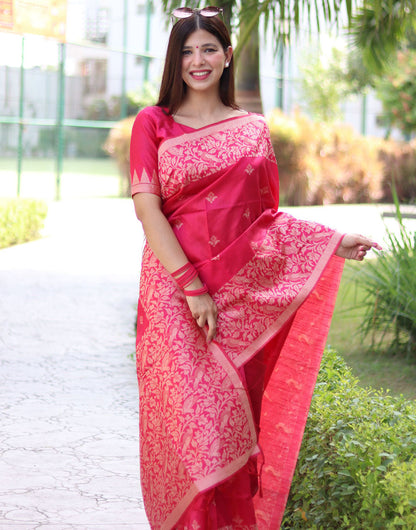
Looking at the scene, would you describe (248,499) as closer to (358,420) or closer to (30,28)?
(358,420)

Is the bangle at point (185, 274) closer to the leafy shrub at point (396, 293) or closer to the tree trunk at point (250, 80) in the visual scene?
the leafy shrub at point (396, 293)

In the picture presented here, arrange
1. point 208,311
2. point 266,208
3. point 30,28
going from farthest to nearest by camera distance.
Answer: point 30,28 < point 266,208 < point 208,311

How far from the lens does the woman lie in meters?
2.79

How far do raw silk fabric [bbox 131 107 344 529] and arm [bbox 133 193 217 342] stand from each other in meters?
0.04

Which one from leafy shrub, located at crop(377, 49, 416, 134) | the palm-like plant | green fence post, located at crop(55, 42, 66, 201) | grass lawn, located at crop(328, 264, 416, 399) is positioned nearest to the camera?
grass lawn, located at crop(328, 264, 416, 399)

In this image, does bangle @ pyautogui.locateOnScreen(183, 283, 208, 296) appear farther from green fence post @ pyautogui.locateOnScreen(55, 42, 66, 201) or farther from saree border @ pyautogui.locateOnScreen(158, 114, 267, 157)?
green fence post @ pyautogui.locateOnScreen(55, 42, 66, 201)

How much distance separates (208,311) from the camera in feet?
Result: 9.29

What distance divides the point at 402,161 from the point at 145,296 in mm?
21335

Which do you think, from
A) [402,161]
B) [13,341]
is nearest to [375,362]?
[13,341]

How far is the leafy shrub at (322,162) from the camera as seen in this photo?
19.6 meters

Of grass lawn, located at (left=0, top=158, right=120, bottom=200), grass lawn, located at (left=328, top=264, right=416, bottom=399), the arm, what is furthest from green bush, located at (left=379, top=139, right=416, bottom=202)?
the arm

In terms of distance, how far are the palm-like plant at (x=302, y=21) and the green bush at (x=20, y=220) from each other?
4678mm

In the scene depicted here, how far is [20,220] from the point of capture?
41.3ft

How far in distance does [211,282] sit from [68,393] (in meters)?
2.93
